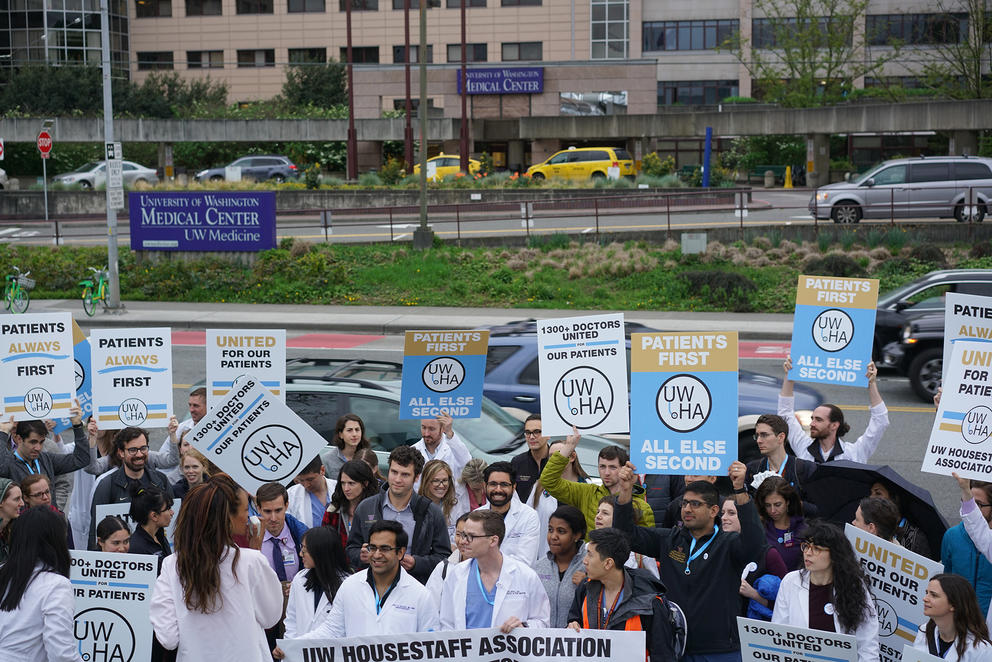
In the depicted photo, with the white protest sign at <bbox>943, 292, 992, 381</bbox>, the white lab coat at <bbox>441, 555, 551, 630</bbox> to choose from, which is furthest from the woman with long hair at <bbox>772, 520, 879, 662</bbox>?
the white protest sign at <bbox>943, 292, 992, 381</bbox>

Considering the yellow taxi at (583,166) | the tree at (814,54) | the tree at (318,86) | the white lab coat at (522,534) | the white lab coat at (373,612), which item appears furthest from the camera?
the tree at (318,86)

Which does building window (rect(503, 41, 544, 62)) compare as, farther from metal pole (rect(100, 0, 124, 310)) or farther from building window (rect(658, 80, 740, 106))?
metal pole (rect(100, 0, 124, 310))

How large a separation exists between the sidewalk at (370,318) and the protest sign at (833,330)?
12.6 meters

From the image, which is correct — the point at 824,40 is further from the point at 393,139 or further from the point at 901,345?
the point at 901,345

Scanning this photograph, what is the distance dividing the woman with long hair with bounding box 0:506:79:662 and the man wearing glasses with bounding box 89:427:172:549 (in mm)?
2227

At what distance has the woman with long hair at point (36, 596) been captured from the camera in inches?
222

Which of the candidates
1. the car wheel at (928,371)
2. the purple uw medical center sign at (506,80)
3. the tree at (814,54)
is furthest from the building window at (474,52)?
the car wheel at (928,371)

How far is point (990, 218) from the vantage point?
98.8ft

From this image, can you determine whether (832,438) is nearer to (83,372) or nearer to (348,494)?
(348,494)

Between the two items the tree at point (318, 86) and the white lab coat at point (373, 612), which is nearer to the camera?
the white lab coat at point (373, 612)

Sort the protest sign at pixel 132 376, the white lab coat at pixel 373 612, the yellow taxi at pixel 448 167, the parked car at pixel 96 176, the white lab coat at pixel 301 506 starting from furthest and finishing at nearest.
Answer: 1. the parked car at pixel 96 176
2. the yellow taxi at pixel 448 167
3. the protest sign at pixel 132 376
4. the white lab coat at pixel 301 506
5. the white lab coat at pixel 373 612

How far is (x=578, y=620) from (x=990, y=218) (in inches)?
1084

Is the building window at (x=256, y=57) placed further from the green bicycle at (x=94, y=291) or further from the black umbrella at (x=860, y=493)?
the black umbrella at (x=860, y=493)

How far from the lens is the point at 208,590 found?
560 cm
